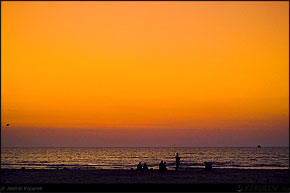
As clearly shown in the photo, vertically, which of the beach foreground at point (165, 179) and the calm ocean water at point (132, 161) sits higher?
the beach foreground at point (165, 179)

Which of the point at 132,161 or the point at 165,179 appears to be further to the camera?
the point at 132,161

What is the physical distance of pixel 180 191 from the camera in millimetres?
18953

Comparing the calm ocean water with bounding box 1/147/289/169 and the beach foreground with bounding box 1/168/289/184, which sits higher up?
the beach foreground with bounding box 1/168/289/184

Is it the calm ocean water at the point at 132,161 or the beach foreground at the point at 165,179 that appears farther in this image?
the calm ocean water at the point at 132,161

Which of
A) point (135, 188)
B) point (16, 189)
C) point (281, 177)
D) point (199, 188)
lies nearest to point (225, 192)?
point (199, 188)

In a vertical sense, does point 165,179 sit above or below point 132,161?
above

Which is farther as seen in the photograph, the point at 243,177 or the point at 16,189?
the point at 243,177

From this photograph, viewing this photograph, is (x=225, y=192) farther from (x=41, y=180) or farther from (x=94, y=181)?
(x=41, y=180)

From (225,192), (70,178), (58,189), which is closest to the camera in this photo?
(225,192)

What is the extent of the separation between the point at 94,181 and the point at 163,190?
8.25m

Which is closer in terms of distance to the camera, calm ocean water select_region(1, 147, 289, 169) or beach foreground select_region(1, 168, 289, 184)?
beach foreground select_region(1, 168, 289, 184)

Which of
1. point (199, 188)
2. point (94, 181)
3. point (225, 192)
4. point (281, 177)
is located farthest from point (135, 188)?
point (281, 177)

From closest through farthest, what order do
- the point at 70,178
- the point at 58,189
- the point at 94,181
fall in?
the point at 58,189 → the point at 94,181 → the point at 70,178

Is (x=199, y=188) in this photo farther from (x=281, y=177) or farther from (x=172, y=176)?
(x=281, y=177)
